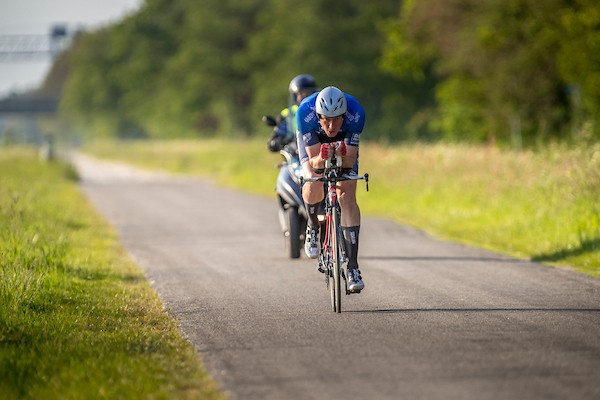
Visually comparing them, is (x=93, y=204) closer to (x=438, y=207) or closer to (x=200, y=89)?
(x=438, y=207)

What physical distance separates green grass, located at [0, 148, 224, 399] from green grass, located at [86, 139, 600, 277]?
16.5 ft

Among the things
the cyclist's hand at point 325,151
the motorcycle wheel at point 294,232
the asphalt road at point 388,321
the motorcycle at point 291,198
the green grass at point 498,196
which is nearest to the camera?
the asphalt road at point 388,321

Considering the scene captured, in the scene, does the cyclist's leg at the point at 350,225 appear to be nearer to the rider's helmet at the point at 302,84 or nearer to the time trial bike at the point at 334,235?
the time trial bike at the point at 334,235

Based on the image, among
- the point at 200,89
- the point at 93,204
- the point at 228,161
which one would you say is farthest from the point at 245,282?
the point at 200,89

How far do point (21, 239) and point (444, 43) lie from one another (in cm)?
3186

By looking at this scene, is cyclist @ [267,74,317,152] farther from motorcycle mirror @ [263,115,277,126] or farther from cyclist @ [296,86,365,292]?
cyclist @ [296,86,365,292]

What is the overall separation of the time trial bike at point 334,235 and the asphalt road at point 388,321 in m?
0.24

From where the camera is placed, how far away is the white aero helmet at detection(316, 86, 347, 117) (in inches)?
384

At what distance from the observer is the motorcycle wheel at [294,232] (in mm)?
14078

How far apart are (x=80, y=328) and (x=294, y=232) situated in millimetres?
5372

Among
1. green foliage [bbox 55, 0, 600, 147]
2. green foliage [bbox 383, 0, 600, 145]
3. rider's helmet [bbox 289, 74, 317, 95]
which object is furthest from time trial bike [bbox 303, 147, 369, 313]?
green foliage [bbox 383, 0, 600, 145]

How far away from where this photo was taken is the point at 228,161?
49.3m

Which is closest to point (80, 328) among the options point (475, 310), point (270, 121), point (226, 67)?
point (475, 310)

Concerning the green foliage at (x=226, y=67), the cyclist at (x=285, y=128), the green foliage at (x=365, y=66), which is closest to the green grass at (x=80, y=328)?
the cyclist at (x=285, y=128)
